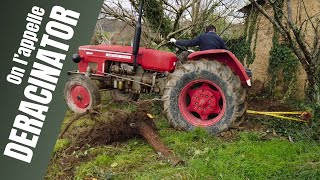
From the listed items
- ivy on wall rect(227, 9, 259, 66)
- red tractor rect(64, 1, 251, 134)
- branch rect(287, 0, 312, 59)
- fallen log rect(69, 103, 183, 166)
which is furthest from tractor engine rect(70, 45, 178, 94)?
ivy on wall rect(227, 9, 259, 66)

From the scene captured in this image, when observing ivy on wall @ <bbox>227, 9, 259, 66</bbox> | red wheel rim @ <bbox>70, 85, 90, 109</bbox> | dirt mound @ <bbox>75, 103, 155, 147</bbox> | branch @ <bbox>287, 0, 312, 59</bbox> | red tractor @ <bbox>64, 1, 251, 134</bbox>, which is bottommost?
dirt mound @ <bbox>75, 103, 155, 147</bbox>

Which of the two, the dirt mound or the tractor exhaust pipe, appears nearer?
the dirt mound

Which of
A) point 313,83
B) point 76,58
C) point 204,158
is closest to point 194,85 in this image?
point 204,158

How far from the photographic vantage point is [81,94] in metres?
6.12

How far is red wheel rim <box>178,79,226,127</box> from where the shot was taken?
4938 millimetres

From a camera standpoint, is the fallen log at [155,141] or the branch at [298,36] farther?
the branch at [298,36]

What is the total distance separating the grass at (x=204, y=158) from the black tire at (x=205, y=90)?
196 millimetres

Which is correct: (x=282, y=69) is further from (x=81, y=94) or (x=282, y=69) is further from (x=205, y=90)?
(x=81, y=94)

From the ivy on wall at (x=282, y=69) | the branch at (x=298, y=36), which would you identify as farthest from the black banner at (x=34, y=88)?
the ivy on wall at (x=282, y=69)

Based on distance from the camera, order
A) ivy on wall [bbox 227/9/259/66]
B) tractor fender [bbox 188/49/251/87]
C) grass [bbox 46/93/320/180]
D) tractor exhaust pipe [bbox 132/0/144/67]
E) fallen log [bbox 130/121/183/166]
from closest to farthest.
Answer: grass [bbox 46/93/320/180]
fallen log [bbox 130/121/183/166]
tractor fender [bbox 188/49/251/87]
tractor exhaust pipe [bbox 132/0/144/67]
ivy on wall [bbox 227/9/259/66]

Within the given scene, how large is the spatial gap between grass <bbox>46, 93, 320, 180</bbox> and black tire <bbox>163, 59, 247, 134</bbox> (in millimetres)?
196

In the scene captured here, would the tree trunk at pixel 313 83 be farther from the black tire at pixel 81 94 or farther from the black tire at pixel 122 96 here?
the black tire at pixel 81 94

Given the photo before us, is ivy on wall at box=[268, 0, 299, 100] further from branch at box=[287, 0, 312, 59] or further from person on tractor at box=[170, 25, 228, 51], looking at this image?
person on tractor at box=[170, 25, 228, 51]

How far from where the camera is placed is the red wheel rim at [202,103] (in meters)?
4.94
